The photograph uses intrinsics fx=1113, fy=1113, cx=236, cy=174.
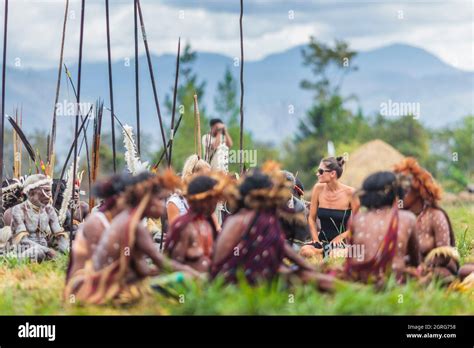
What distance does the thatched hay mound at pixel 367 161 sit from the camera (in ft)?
113

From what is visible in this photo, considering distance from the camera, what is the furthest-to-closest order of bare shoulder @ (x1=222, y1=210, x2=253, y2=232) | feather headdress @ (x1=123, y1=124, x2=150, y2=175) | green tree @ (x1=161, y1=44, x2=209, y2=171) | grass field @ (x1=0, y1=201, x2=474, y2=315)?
green tree @ (x1=161, y1=44, x2=209, y2=171) → feather headdress @ (x1=123, y1=124, x2=150, y2=175) → bare shoulder @ (x1=222, y1=210, x2=253, y2=232) → grass field @ (x1=0, y1=201, x2=474, y2=315)

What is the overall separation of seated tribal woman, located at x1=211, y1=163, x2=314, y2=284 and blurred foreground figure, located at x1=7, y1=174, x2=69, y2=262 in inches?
137

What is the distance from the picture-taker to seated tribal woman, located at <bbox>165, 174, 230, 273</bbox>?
8.70m

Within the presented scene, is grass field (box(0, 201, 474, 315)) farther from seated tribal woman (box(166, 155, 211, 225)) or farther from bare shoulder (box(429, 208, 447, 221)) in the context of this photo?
seated tribal woman (box(166, 155, 211, 225))

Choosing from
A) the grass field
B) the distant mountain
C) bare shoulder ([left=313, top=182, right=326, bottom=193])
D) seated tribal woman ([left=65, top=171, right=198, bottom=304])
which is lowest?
the grass field

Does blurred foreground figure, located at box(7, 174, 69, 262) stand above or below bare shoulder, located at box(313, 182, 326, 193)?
below

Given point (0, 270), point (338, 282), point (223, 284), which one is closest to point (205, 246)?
point (223, 284)

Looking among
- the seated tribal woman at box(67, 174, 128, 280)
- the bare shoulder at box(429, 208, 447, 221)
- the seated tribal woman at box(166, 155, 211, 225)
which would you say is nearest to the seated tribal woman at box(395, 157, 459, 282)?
the bare shoulder at box(429, 208, 447, 221)

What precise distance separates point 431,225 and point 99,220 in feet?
9.17

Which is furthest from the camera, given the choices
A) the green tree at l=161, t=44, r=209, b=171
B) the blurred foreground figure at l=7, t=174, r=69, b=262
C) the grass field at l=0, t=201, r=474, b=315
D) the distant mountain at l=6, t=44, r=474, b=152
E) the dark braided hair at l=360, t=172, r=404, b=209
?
the distant mountain at l=6, t=44, r=474, b=152

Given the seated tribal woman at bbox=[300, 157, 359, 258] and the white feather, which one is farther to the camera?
the seated tribal woman at bbox=[300, 157, 359, 258]

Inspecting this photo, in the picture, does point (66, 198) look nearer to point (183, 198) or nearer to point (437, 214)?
point (183, 198)

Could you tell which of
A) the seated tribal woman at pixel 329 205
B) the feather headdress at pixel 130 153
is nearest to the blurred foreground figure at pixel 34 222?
the feather headdress at pixel 130 153

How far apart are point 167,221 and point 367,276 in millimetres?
2929
